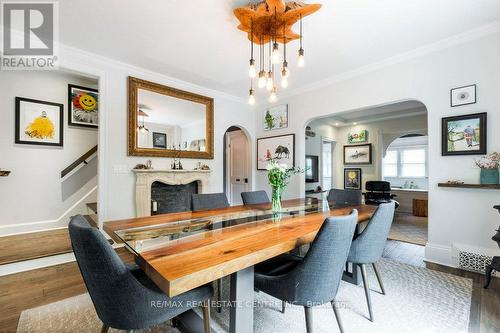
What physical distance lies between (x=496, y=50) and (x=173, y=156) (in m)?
4.37

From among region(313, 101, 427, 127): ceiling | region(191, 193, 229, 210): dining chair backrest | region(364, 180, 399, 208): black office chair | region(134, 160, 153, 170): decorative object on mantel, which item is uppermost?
region(313, 101, 427, 127): ceiling

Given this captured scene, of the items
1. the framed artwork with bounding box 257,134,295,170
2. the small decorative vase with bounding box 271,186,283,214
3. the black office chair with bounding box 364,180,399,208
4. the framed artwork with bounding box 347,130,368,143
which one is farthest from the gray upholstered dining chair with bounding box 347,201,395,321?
the framed artwork with bounding box 347,130,368,143

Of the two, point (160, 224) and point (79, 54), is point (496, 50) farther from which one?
point (79, 54)

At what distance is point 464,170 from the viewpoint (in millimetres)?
2631

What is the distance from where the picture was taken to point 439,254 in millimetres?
2787

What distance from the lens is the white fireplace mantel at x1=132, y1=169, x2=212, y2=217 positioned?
3430mm

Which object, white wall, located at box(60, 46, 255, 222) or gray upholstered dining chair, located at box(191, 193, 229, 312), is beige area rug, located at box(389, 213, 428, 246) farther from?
white wall, located at box(60, 46, 255, 222)

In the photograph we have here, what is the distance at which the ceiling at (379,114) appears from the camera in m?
5.05


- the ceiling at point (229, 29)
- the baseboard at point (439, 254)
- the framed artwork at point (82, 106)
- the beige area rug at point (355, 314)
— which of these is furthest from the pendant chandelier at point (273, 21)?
the framed artwork at point (82, 106)

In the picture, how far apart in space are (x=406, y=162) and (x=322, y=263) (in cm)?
820

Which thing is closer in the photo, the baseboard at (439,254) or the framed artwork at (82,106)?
the baseboard at (439,254)

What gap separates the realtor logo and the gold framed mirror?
940 millimetres

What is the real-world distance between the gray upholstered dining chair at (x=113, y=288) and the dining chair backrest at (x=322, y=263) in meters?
Result: 0.69

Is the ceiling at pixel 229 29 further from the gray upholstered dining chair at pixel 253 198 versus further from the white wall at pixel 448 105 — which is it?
the gray upholstered dining chair at pixel 253 198
